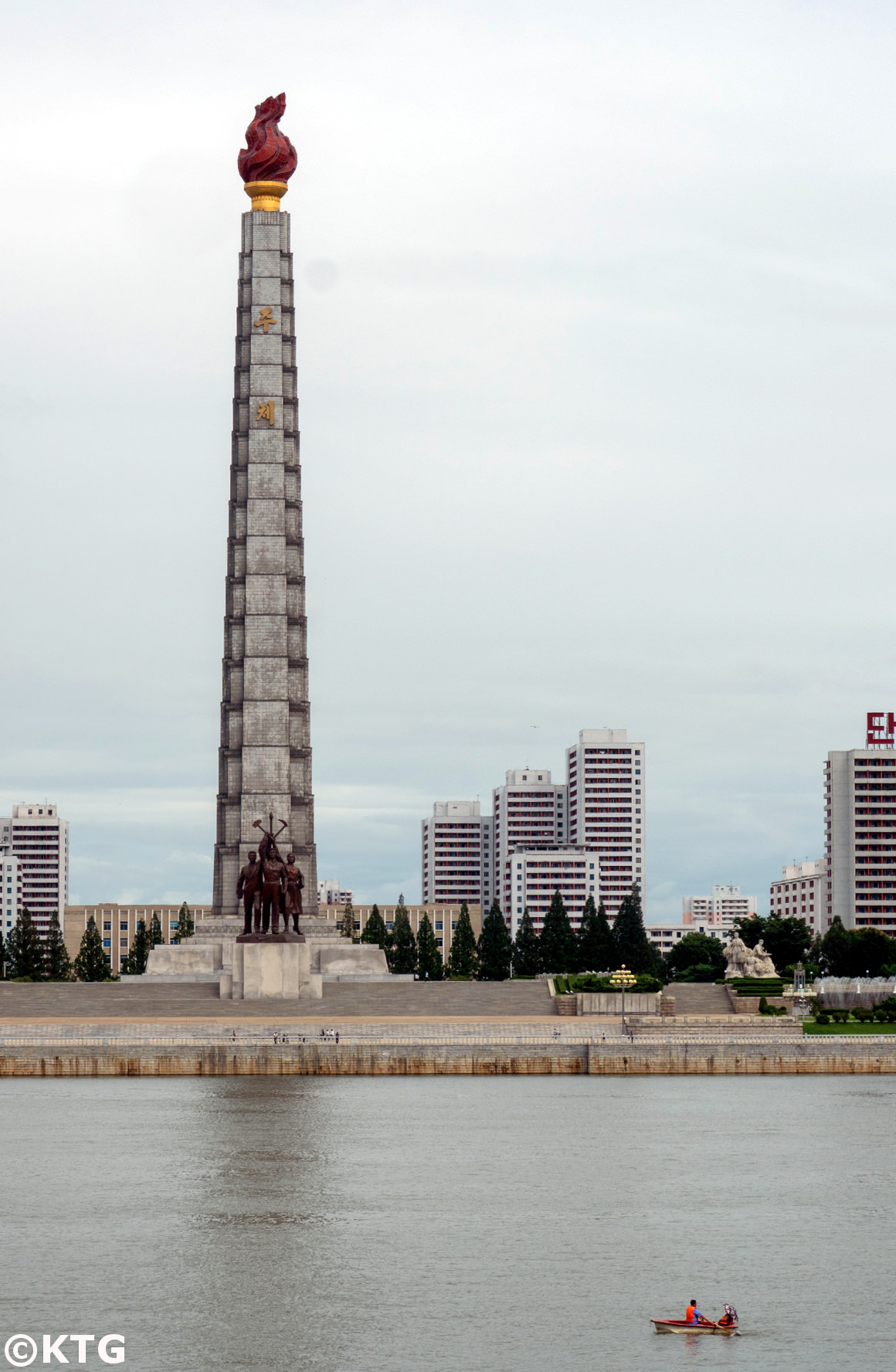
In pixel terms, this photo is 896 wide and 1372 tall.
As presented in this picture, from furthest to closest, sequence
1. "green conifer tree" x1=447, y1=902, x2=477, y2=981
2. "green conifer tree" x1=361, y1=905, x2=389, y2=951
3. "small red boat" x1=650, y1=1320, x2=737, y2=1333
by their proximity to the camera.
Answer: "green conifer tree" x1=361, y1=905, x2=389, y2=951 → "green conifer tree" x1=447, y1=902, x2=477, y2=981 → "small red boat" x1=650, y1=1320, x2=737, y2=1333

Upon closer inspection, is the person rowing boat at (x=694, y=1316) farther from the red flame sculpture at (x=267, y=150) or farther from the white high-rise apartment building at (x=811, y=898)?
the white high-rise apartment building at (x=811, y=898)

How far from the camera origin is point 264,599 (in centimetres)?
9019

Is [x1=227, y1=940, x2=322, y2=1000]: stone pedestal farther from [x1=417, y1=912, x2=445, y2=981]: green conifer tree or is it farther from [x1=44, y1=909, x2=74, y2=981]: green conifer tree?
[x1=417, y1=912, x2=445, y2=981]: green conifer tree

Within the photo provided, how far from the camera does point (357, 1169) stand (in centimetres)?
3916

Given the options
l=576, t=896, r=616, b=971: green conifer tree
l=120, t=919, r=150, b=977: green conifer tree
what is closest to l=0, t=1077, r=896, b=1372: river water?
l=120, t=919, r=150, b=977: green conifer tree

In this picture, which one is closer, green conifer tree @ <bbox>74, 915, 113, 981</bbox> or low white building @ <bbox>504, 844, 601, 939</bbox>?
green conifer tree @ <bbox>74, 915, 113, 981</bbox>

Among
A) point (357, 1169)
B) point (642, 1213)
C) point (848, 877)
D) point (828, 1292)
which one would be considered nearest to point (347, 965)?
point (357, 1169)

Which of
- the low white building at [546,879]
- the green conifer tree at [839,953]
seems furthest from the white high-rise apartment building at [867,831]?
the green conifer tree at [839,953]

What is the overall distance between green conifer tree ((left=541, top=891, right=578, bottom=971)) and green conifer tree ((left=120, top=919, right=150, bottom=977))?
21576 millimetres

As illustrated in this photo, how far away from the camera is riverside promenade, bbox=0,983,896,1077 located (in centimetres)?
6166

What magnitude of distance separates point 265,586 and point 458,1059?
3370cm

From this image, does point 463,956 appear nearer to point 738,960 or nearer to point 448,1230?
point 738,960

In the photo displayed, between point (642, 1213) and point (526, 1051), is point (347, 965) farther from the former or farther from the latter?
point (642, 1213)

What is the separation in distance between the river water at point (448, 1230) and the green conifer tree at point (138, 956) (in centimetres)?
4735
